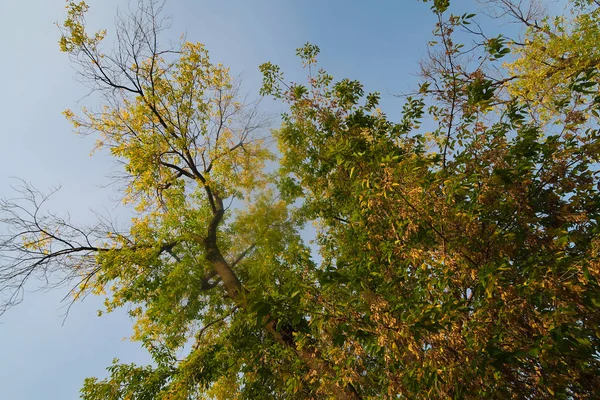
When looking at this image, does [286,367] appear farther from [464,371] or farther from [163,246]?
[163,246]

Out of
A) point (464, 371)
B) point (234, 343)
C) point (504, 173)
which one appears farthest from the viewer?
point (234, 343)

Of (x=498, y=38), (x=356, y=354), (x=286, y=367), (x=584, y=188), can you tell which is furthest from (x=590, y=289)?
(x=286, y=367)

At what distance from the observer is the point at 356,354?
3.19 m

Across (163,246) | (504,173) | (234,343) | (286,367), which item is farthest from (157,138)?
(504,173)

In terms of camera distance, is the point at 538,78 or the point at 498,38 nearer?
the point at 498,38

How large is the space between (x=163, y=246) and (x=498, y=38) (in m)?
7.52

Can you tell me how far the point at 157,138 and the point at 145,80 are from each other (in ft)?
5.30

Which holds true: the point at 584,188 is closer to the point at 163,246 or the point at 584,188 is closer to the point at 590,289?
the point at 590,289

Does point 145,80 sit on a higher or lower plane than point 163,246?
higher

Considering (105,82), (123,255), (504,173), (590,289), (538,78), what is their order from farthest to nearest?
(105,82), (123,255), (538,78), (504,173), (590,289)

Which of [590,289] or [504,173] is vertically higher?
[504,173]

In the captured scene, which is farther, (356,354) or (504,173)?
(356,354)

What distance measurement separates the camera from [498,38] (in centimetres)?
323

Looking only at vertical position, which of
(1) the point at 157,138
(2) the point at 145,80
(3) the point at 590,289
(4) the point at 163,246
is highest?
(2) the point at 145,80
